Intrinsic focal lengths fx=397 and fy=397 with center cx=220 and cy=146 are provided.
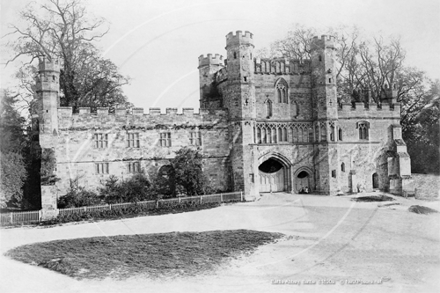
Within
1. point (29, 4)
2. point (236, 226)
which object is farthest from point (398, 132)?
point (29, 4)

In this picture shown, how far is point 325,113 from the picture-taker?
3108 cm

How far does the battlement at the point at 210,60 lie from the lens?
35.0 metres

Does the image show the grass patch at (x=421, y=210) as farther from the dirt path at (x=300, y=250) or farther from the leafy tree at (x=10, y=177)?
the leafy tree at (x=10, y=177)

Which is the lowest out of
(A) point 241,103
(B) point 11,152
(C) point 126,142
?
(B) point 11,152

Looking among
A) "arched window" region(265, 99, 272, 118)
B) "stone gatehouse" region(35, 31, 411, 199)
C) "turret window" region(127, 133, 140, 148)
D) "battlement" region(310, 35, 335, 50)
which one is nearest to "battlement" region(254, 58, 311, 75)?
"stone gatehouse" region(35, 31, 411, 199)

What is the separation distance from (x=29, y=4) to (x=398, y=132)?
30.8 metres

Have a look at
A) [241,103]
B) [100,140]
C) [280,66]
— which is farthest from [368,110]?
[100,140]

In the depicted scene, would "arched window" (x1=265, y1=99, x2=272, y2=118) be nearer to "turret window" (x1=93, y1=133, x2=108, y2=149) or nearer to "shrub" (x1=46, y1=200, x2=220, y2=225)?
"shrub" (x1=46, y1=200, x2=220, y2=225)

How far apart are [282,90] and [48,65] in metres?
17.2

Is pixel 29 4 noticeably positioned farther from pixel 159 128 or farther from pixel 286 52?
pixel 286 52

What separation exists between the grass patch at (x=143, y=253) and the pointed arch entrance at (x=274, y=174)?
1148 centimetres

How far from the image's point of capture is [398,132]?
109 feet

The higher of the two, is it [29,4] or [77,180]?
[29,4]

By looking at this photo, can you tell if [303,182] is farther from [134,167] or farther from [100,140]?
[100,140]
